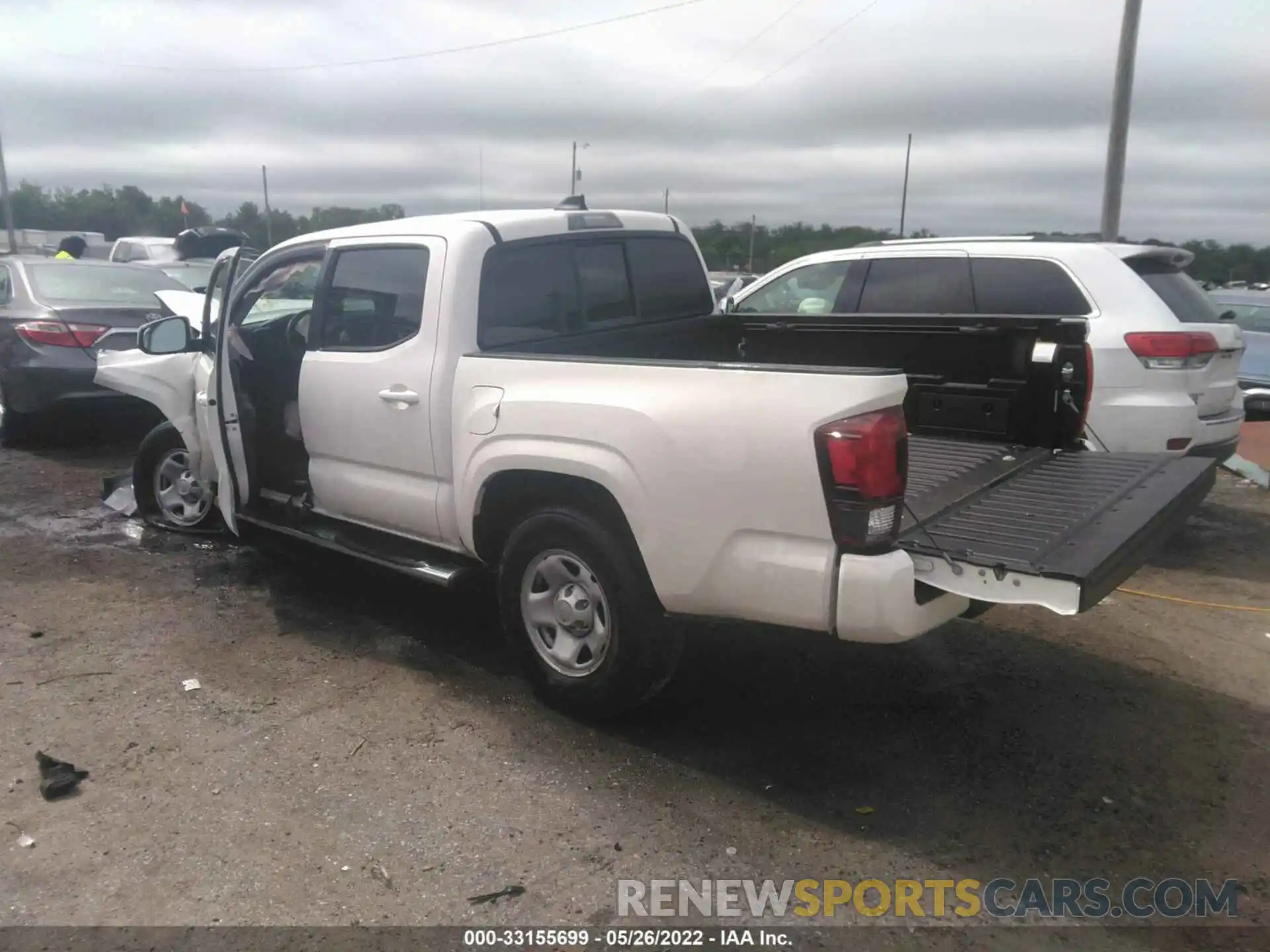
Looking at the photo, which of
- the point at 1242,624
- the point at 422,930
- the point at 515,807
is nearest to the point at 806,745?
the point at 515,807

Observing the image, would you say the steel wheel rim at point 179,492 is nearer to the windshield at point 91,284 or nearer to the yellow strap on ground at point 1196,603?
the windshield at point 91,284

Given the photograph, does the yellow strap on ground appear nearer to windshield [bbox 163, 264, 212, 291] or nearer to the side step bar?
the side step bar

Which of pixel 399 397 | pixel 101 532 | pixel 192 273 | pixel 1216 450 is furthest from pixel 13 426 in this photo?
pixel 1216 450

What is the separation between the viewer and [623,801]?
341 centimetres

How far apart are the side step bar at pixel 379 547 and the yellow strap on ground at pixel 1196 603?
3621 mm

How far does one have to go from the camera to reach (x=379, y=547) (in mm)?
4676

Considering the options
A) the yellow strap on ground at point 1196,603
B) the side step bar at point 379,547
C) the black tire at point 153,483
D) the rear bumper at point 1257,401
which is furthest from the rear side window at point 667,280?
the rear bumper at point 1257,401

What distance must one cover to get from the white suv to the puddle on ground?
13.8 feet

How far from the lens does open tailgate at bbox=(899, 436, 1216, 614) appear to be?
9.58ft

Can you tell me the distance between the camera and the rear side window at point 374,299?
435 centimetres

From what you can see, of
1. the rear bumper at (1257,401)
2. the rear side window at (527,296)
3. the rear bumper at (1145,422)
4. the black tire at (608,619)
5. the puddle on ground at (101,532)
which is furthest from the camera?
the rear bumper at (1257,401)

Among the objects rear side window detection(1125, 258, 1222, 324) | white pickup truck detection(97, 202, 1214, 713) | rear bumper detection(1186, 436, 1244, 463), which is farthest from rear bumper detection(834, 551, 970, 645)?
rear side window detection(1125, 258, 1222, 324)

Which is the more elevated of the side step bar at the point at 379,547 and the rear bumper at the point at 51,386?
the rear bumper at the point at 51,386

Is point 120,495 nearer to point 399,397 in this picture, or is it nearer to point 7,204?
point 399,397
